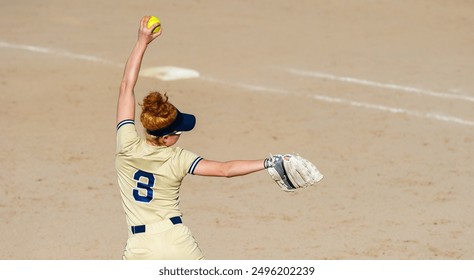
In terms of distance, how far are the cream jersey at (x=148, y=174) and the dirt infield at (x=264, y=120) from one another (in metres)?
2.58

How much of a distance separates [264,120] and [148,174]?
19.7 feet

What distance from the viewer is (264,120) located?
1200 centimetres

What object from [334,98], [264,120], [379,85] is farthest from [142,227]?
[379,85]

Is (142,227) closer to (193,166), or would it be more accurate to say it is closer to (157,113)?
(193,166)

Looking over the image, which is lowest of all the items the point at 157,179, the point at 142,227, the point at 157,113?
the point at 142,227

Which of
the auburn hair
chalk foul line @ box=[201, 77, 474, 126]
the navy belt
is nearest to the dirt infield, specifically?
chalk foul line @ box=[201, 77, 474, 126]

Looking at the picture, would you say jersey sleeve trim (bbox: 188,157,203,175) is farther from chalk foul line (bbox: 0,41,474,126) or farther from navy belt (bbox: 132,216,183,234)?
chalk foul line (bbox: 0,41,474,126)

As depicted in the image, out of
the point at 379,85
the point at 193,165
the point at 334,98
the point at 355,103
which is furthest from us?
the point at 379,85

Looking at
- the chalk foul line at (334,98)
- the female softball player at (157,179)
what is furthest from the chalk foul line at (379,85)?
the female softball player at (157,179)

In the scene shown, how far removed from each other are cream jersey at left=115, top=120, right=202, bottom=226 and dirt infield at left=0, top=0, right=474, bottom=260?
8.45ft

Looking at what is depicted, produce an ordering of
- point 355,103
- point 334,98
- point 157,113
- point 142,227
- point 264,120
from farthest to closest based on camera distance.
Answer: point 334,98
point 355,103
point 264,120
point 142,227
point 157,113

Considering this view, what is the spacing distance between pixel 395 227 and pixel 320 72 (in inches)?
194

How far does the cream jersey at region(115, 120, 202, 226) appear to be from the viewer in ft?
19.8
